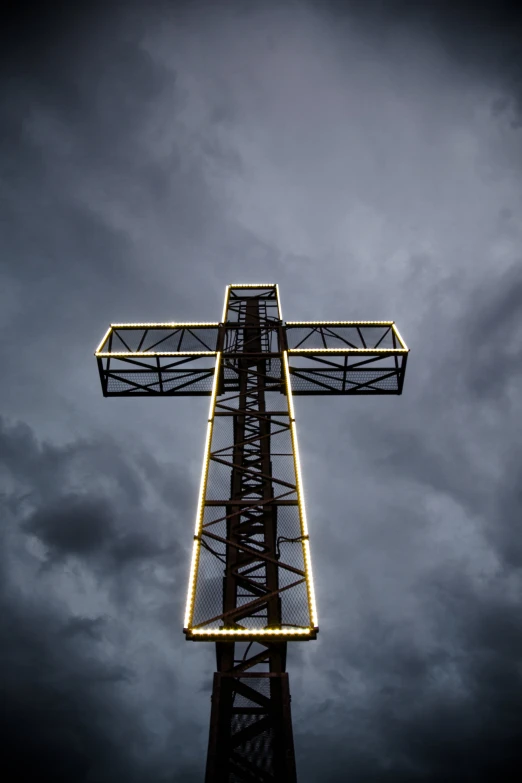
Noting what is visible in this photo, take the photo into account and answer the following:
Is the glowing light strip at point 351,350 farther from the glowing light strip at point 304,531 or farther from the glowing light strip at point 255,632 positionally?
the glowing light strip at point 255,632

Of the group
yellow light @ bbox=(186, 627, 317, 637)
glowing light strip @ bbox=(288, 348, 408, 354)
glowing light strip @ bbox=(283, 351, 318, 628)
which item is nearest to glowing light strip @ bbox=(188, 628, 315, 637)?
yellow light @ bbox=(186, 627, 317, 637)

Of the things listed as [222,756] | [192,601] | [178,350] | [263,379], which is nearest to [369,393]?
[263,379]

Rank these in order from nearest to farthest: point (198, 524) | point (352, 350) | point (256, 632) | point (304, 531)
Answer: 1. point (256, 632)
2. point (304, 531)
3. point (198, 524)
4. point (352, 350)

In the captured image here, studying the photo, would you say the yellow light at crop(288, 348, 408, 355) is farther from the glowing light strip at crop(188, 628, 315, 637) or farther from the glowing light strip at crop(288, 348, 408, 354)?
the glowing light strip at crop(188, 628, 315, 637)

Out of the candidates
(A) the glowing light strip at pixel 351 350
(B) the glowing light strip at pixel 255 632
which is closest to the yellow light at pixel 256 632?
(B) the glowing light strip at pixel 255 632

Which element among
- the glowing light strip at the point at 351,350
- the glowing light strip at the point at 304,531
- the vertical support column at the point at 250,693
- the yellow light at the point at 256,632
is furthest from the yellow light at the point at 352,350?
the yellow light at the point at 256,632

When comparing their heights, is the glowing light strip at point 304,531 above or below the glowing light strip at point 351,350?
below

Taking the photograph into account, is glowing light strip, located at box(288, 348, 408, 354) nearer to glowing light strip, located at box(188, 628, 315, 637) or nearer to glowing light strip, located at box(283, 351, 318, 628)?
glowing light strip, located at box(283, 351, 318, 628)

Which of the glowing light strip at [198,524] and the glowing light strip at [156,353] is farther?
the glowing light strip at [156,353]

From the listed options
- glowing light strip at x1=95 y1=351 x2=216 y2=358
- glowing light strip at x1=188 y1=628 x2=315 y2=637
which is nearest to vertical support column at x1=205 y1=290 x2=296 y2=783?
glowing light strip at x1=188 y1=628 x2=315 y2=637

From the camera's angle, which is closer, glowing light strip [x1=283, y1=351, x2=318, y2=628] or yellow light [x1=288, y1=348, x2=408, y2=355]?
glowing light strip [x1=283, y1=351, x2=318, y2=628]

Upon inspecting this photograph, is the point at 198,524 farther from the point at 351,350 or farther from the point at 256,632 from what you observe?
the point at 351,350

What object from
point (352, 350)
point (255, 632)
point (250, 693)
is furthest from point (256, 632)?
point (352, 350)

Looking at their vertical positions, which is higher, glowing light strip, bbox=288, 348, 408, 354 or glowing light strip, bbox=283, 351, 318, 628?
glowing light strip, bbox=288, 348, 408, 354
